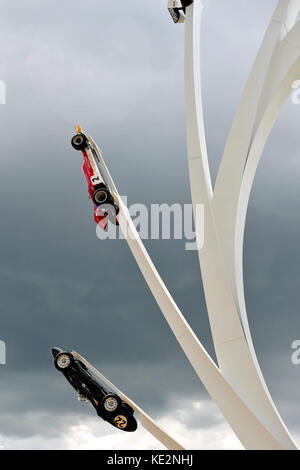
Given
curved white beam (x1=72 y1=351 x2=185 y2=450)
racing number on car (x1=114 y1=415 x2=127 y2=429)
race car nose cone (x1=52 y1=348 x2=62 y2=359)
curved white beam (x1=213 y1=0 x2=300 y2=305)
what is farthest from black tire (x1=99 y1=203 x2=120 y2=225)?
racing number on car (x1=114 y1=415 x2=127 y2=429)

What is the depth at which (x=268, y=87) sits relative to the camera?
20.7 metres

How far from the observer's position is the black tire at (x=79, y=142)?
20.6 meters

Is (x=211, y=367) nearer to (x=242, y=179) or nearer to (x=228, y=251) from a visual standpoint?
(x=228, y=251)

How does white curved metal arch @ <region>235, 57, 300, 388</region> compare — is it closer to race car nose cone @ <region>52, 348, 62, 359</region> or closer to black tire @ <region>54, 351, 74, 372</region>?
black tire @ <region>54, 351, 74, 372</region>

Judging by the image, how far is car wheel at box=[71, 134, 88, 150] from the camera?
2056 centimetres

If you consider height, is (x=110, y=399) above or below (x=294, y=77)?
below

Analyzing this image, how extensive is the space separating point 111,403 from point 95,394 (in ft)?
2.43

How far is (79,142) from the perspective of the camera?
2058 centimetres

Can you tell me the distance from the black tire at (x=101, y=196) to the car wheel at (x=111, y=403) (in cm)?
644

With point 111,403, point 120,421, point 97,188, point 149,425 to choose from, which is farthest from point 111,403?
point 97,188

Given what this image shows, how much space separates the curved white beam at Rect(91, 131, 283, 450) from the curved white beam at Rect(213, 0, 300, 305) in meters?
2.50

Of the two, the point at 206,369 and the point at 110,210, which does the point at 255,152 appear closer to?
the point at 110,210
